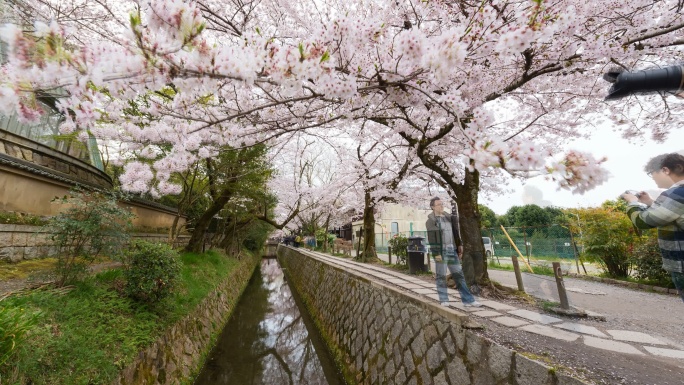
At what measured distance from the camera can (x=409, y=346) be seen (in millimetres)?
4156

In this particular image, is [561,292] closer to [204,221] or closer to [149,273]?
[149,273]

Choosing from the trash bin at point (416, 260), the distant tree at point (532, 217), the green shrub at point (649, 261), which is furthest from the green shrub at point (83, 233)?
the distant tree at point (532, 217)

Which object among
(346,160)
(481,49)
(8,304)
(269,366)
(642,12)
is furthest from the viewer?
(346,160)

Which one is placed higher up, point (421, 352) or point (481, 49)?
point (481, 49)

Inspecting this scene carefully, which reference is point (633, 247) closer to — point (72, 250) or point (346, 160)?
point (346, 160)

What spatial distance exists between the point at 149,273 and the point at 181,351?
180 centimetres

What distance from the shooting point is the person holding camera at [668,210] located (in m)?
2.38

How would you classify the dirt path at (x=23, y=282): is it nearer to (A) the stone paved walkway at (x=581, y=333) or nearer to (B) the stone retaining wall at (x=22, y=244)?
(B) the stone retaining wall at (x=22, y=244)

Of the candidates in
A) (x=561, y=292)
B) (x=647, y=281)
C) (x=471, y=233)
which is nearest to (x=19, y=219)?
(x=471, y=233)

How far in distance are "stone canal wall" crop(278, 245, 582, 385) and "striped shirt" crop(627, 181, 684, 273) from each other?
157 centimetres

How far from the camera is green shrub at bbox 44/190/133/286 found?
416 cm

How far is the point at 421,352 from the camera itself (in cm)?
386

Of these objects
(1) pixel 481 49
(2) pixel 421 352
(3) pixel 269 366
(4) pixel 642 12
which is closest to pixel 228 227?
(3) pixel 269 366

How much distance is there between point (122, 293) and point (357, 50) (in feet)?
18.1
